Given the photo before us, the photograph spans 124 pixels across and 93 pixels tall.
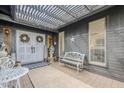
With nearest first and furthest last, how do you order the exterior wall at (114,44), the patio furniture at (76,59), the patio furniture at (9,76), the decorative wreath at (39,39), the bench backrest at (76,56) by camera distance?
1. the patio furniture at (9,76)
2. the exterior wall at (114,44)
3. the patio furniture at (76,59)
4. the bench backrest at (76,56)
5. the decorative wreath at (39,39)

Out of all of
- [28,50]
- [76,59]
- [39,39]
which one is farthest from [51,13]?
[76,59]

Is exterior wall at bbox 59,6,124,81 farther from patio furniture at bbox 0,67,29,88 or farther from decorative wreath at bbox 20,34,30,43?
decorative wreath at bbox 20,34,30,43

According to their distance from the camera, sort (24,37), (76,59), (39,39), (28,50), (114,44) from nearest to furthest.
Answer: (114,44) → (24,37) → (76,59) → (28,50) → (39,39)

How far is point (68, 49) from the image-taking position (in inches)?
182

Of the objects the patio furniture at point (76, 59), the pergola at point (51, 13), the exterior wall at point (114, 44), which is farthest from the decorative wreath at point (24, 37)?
the exterior wall at point (114, 44)

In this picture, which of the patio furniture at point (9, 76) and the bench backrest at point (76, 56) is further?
the bench backrest at point (76, 56)

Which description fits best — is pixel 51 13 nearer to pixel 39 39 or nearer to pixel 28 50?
pixel 39 39

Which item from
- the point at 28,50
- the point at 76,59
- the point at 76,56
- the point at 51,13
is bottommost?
the point at 76,59

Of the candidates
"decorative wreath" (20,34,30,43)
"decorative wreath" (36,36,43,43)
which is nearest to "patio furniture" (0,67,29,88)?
"decorative wreath" (20,34,30,43)

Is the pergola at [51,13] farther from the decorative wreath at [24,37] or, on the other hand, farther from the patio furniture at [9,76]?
the patio furniture at [9,76]

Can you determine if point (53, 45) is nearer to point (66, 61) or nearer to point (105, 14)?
point (66, 61)

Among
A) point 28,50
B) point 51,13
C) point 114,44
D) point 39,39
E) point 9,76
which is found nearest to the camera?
point 9,76

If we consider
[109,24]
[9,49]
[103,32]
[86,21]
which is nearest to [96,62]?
[103,32]

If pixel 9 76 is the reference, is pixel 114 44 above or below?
above
